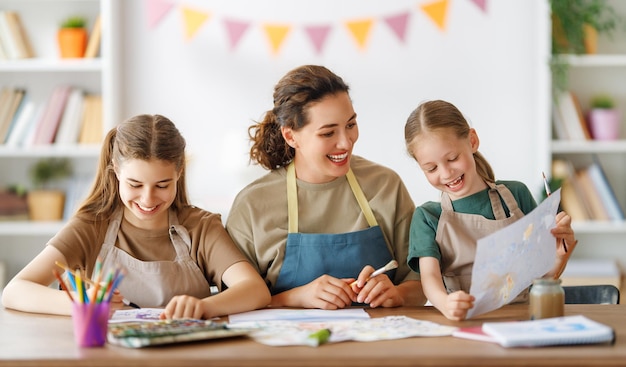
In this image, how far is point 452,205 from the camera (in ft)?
6.83

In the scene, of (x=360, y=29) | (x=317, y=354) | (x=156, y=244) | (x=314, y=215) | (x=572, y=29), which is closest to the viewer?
(x=317, y=354)

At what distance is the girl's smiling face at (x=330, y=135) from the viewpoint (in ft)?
7.01

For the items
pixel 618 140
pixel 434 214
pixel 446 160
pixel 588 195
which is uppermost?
pixel 618 140

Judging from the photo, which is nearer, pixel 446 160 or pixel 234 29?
pixel 446 160

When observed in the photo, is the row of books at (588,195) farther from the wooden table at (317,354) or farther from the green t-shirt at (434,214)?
the wooden table at (317,354)

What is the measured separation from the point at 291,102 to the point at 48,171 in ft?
7.75

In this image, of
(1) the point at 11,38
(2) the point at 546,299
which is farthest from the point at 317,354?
(1) the point at 11,38

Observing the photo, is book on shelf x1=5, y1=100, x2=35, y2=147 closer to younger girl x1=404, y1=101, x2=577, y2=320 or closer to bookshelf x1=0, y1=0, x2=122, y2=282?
bookshelf x1=0, y1=0, x2=122, y2=282

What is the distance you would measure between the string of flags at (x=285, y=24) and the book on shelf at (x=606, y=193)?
0.92 m

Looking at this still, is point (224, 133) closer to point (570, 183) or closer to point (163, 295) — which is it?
point (570, 183)

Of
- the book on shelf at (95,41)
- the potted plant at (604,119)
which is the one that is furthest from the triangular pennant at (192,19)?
Result: the potted plant at (604,119)

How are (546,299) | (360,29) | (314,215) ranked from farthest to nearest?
(360,29)
(314,215)
(546,299)

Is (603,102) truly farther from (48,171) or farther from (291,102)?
(48,171)

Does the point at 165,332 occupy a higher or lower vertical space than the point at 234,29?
lower
